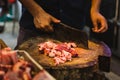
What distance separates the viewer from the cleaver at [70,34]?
70.6 inches

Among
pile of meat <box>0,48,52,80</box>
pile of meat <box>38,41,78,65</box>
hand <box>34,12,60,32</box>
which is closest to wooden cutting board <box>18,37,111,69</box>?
pile of meat <box>38,41,78,65</box>

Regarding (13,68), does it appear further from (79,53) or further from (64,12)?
(64,12)

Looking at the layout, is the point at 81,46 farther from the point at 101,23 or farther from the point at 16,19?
the point at 16,19

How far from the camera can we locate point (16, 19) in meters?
5.41

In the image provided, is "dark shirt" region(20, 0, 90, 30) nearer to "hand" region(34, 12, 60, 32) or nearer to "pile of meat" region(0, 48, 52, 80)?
"hand" region(34, 12, 60, 32)

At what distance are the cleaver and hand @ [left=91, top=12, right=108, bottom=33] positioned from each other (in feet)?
0.46

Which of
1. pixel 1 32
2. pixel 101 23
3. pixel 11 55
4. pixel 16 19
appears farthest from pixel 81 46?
pixel 16 19

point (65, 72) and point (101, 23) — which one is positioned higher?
point (101, 23)

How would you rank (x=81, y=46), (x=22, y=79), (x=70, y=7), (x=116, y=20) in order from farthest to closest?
(x=116, y=20)
(x=70, y=7)
(x=81, y=46)
(x=22, y=79)

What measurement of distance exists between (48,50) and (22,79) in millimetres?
596

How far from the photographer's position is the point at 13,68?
3.70 ft

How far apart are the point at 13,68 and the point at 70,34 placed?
760 millimetres

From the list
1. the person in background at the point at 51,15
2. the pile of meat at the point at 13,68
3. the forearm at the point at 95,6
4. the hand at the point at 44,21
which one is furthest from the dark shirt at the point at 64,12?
the pile of meat at the point at 13,68

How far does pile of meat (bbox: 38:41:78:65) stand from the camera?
5.26ft
